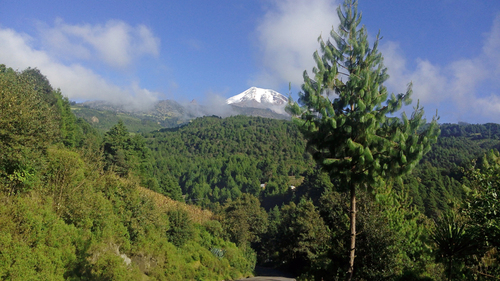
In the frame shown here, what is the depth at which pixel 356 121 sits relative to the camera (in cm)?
798

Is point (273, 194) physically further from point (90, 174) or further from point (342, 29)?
point (342, 29)

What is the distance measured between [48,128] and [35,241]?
563 centimetres

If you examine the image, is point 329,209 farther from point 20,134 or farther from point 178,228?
point 20,134

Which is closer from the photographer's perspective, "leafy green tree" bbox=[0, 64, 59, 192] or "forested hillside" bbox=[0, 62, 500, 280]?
"forested hillside" bbox=[0, 62, 500, 280]

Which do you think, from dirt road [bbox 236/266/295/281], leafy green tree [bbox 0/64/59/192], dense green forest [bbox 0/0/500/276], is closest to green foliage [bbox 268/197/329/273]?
dirt road [bbox 236/266/295/281]

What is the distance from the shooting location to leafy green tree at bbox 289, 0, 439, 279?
25.5 feet

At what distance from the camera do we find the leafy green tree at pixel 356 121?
7773 mm

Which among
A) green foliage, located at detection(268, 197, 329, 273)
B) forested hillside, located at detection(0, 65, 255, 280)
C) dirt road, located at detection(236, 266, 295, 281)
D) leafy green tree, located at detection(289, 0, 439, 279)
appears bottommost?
dirt road, located at detection(236, 266, 295, 281)

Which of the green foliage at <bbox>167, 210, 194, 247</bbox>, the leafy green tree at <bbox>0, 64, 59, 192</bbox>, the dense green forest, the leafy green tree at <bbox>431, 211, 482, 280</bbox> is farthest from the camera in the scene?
the green foliage at <bbox>167, 210, 194, 247</bbox>

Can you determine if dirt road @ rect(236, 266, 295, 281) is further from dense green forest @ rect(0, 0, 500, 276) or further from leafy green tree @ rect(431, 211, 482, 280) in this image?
leafy green tree @ rect(431, 211, 482, 280)

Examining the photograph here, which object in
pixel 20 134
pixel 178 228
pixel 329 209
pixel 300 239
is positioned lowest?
pixel 300 239

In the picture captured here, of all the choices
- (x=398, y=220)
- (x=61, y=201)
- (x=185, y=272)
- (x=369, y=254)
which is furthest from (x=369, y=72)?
(x=185, y=272)

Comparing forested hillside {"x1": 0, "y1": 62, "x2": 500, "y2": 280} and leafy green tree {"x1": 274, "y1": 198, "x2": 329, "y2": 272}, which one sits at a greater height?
forested hillside {"x1": 0, "y1": 62, "x2": 500, "y2": 280}

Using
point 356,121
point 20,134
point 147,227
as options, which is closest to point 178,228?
point 147,227
